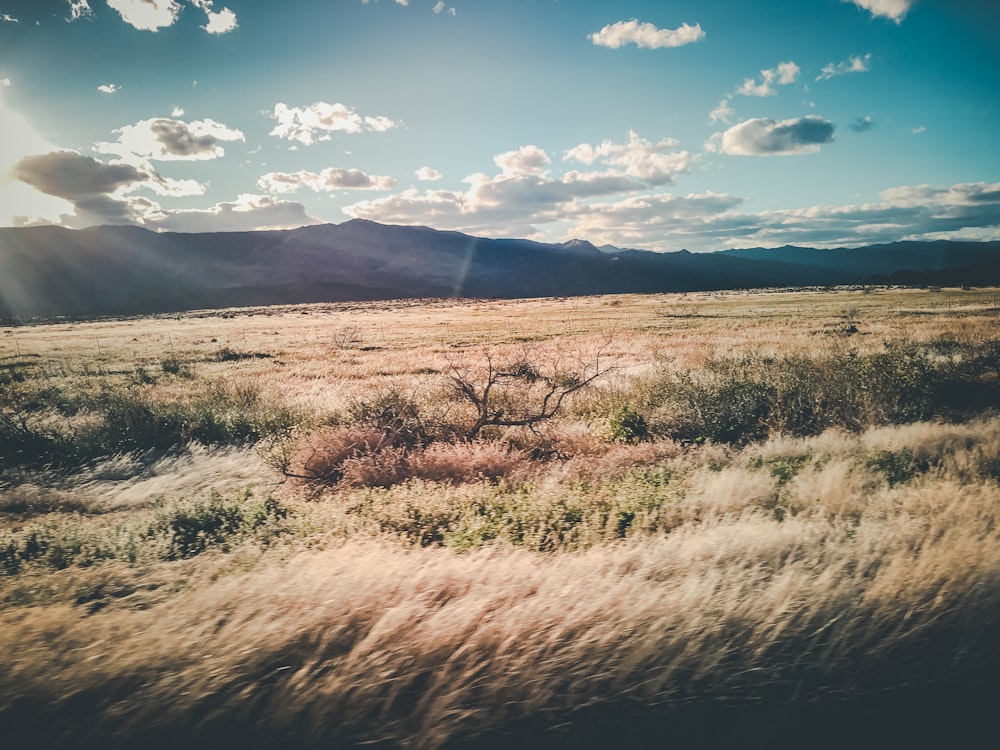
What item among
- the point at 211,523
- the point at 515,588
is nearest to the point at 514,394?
the point at 211,523

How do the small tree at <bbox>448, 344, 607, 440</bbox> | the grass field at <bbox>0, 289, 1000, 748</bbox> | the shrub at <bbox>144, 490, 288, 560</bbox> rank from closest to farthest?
the grass field at <bbox>0, 289, 1000, 748</bbox> → the shrub at <bbox>144, 490, 288, 560</bbox> → the small tree at <bbox>448, 344, 607, 440</bbox>

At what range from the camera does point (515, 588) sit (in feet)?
11.3

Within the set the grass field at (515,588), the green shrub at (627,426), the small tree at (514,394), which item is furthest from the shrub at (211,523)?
the green shrub at (627,426)

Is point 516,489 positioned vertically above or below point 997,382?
below

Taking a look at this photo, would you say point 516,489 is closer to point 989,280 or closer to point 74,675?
point 74,675

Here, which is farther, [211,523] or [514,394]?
[514,394]

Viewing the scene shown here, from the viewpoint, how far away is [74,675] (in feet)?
8.98

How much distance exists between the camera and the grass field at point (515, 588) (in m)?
2.60

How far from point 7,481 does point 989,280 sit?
113624 millimetres

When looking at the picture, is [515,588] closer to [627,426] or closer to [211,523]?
[211,523]

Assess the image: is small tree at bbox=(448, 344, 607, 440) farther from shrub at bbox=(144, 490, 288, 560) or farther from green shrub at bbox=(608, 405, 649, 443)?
shrub at bbox=(144, 490, 288, 560)

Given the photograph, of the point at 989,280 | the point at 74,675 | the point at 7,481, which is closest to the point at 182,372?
Answer: the point at 7,481

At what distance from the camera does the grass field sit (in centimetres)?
260

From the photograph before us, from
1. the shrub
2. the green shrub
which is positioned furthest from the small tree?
the shrub
